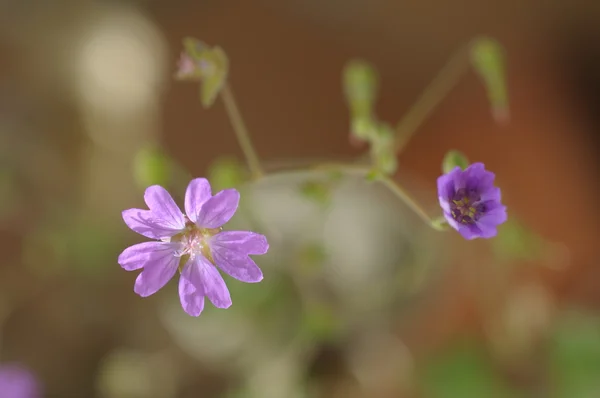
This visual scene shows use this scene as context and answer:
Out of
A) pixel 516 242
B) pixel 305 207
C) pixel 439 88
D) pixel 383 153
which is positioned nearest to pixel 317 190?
pixel 383 153

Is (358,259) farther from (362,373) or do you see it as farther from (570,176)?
(570,176)

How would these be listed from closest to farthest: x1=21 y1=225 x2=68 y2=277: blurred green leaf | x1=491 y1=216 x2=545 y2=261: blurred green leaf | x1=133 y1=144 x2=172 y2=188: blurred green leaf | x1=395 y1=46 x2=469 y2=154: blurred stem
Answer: x1=133 y1=144 x2=172 y2=188: blurred green leaf < x1=491 y1=216 x2=545 y2=261: blurred green leaf < x1=21 y1=225 x2=68 y2=277: blurred green leaf < x1=395 y1=46 x2=469 y2=154: blurred stem

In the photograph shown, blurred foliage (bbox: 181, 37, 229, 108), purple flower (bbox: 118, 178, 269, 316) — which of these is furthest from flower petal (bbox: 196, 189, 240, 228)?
blurred foliage (bbox: 181, 37, 229, 108)

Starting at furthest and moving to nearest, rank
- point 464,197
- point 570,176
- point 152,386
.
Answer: point 570,176
point 152,386
point 464,197

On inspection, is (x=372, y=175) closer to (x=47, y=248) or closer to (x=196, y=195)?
(x=196, y=195)

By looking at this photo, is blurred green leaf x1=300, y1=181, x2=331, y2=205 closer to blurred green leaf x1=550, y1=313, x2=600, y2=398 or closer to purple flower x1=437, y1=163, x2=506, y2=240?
purple flower x1=437, y1=163, x2=506, y2=240

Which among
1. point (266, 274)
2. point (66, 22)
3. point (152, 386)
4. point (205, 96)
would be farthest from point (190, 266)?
point (66, 22)

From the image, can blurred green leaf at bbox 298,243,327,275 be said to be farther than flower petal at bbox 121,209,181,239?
Yes
